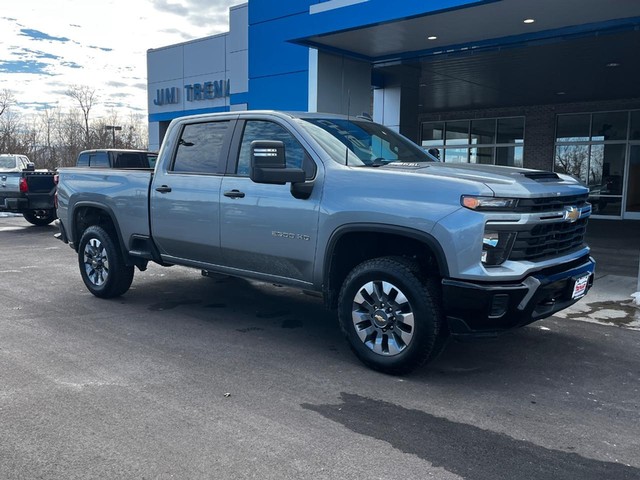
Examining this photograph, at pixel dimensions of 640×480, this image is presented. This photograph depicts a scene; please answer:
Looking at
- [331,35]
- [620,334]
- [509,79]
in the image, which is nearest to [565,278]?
[620,334]

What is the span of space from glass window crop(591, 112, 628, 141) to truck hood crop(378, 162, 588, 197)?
16.6m

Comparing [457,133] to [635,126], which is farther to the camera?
[457,133]

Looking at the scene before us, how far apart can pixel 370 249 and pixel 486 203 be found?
1.21 metres

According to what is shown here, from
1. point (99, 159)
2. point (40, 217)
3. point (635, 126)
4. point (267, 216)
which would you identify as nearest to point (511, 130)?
point (635, 126)

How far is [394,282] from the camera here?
14.7ft

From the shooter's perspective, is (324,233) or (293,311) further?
(293,311)

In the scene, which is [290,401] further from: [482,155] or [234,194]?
[482,155]

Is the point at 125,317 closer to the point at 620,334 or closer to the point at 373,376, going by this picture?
the point at 373,376

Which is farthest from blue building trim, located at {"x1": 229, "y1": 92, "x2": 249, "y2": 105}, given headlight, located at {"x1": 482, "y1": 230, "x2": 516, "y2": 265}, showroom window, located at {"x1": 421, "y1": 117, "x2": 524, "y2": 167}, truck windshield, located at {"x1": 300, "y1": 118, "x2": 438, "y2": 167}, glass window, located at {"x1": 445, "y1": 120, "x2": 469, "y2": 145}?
headlight, located at {"x1": 482, "y1": 230, "x2": 516, "y2": 265}

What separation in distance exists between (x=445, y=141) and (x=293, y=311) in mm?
18507

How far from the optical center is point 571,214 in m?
4.60

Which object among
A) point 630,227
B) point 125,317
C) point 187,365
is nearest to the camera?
point 187,365

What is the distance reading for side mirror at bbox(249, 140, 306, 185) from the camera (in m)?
4.76

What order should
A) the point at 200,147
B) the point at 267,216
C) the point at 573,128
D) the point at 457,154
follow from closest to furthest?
the point at 267,216, the point at 200,147, the point at 573,128, the point at 457,154
